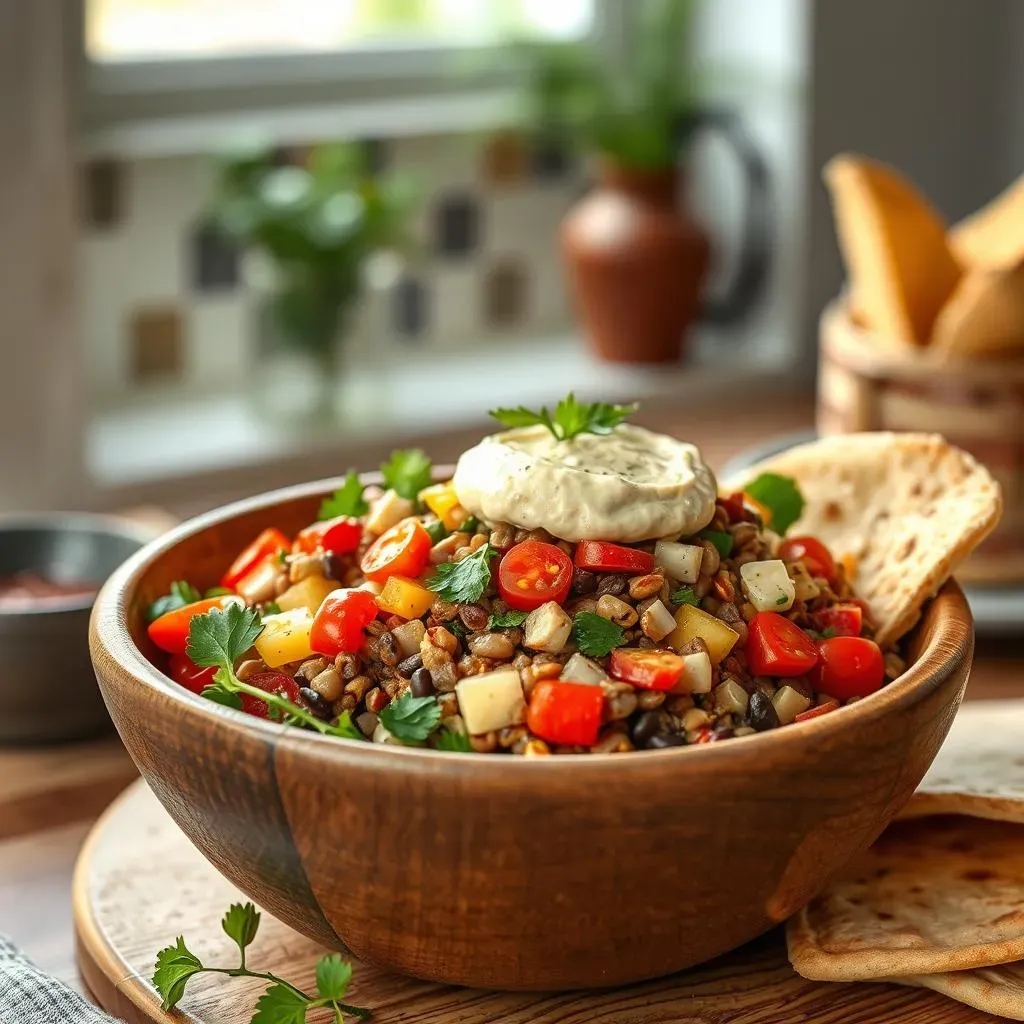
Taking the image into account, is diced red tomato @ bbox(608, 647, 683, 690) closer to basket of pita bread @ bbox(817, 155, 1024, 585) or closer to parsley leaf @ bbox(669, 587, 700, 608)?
parsley leaf @ bbox(669, 587, 700, 608)

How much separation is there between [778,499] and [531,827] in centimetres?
74

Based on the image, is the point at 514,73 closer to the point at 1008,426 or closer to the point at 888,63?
the point at 888,63

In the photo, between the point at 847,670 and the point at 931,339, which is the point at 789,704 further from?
the point at 931,339

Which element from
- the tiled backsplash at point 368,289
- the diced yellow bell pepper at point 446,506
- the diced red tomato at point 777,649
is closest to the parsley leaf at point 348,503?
the diced yellow bell pepper at point 446,506

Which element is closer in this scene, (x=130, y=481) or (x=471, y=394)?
(x=130, y=481)

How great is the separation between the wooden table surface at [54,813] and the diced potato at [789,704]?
70 centimetres

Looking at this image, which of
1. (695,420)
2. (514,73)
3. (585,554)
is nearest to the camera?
(585,554)

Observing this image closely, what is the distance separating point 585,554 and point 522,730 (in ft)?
0.59

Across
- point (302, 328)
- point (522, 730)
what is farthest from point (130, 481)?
point (522, 730)

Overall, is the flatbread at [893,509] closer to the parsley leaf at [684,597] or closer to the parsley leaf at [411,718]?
the parsley leaf at [684,597]

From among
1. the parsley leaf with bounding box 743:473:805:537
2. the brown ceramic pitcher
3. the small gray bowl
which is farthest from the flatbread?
the brown ceramic pitcher

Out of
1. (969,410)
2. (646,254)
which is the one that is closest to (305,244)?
(646,254)

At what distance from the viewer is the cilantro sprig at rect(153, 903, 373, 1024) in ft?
4.28

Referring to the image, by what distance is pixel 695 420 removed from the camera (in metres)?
3.70
